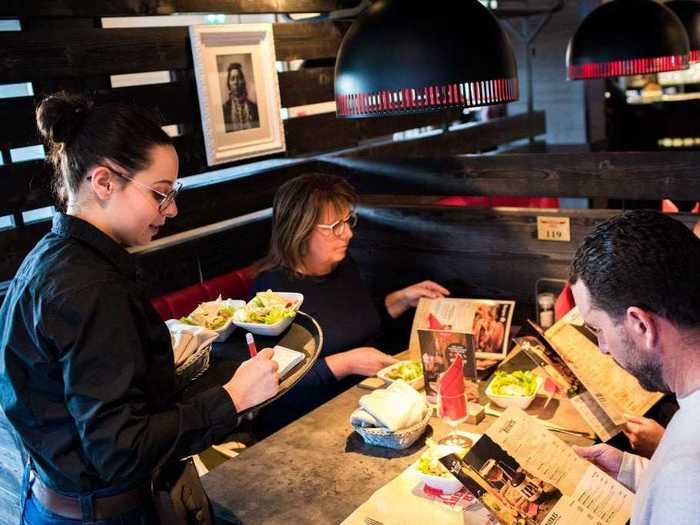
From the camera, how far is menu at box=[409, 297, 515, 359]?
2.76 meters

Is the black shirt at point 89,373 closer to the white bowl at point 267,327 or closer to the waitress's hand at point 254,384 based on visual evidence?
the waitress's hand at point 254,384

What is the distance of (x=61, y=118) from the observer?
1621mm

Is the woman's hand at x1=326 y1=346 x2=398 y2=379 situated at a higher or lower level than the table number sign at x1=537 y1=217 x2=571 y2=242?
lower

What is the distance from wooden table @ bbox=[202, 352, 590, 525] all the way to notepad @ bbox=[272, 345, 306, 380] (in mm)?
366

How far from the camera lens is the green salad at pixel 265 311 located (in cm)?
221

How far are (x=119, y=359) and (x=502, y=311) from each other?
167cm

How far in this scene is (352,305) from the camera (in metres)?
3.15

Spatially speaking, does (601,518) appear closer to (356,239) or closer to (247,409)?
(247,409)

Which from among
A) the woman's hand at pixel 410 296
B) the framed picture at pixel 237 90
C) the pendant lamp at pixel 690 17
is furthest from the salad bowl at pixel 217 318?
the pendant lamp at pixel 690 17

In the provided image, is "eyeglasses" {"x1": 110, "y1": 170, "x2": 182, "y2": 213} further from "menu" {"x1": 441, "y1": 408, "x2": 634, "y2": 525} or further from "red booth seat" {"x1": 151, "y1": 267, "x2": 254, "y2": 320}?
"red booth seat" {"x1": 151, "y1": 267, "x2": 254, "y2": 320}

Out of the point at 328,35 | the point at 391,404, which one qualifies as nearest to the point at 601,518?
the point at 391,404

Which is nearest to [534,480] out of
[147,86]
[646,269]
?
[646,269]

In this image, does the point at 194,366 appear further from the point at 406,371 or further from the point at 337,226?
the point at 337,226

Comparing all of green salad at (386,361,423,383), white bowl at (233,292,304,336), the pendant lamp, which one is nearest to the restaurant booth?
green salad at (386,361,423,383)
